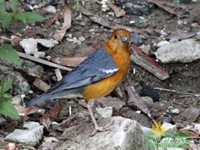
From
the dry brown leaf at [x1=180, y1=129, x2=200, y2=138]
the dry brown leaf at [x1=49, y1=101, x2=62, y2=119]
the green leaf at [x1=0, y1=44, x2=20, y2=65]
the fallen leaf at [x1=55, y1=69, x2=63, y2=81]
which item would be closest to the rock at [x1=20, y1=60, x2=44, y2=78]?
the fallen leaf at [x1=55, y1=69, x2=63, y2=81]

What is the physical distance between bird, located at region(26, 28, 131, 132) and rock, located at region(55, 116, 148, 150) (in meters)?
0.29

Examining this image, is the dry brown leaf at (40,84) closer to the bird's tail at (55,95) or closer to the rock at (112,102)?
the rock at (112,102)

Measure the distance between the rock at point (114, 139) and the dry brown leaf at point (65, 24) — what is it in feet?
7.04

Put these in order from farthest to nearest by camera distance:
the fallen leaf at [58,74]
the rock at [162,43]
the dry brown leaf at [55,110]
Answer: the rock at [162,43] → the fallen leaf at [58,74] → the dry brown leaf at [55,110]

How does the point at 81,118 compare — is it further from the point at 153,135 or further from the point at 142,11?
the point at 142,11

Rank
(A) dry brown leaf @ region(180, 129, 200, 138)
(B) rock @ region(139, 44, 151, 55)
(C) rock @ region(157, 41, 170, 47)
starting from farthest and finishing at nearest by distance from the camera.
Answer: (C) rock @ region(157, 41, 170, 47)
(B) rock @ region(139, 44, 151, 55)
(A) dry brown leaf @ region(180, 129, 200, 138)

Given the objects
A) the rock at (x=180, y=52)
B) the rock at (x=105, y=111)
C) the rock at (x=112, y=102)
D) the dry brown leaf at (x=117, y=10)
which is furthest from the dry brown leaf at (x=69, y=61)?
the dry brown leaf at (x=117, y=10)

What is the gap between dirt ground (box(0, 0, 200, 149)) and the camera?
24.5 feet

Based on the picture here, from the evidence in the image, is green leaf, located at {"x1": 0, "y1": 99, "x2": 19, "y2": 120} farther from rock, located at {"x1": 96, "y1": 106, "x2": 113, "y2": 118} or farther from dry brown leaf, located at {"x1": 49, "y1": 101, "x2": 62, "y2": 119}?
rock, located at {"x1": 96, "y1": 106, "x2": 113, "y2": 118}

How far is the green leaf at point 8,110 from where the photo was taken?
20.5ft

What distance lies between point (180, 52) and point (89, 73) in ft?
5.60

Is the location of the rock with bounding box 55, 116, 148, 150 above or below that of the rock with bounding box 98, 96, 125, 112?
above

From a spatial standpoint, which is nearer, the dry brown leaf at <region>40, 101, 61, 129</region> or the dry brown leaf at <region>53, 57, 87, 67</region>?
the dry brown leaf at <region>40, 101, 61, 129</region>

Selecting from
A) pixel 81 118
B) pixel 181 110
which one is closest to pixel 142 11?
pixel 181 110
